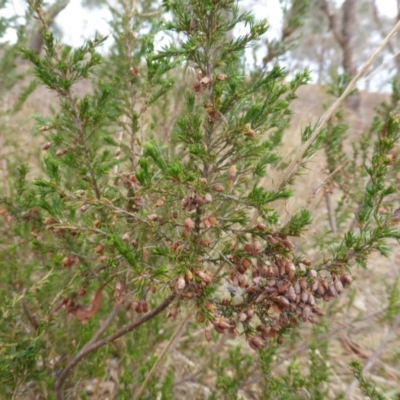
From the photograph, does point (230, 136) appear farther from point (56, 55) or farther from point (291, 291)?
point (56, 55)

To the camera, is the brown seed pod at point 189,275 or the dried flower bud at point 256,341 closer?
the brown seed pod at point 189,275

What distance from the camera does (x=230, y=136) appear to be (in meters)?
1.13

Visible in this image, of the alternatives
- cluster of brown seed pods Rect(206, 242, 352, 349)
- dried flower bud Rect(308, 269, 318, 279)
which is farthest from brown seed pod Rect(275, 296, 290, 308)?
dried flower bud Rect(308, 269, 318, 279)

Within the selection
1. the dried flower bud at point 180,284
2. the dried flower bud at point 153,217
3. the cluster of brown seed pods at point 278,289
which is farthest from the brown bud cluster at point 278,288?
the dried flower bud at point 153,217

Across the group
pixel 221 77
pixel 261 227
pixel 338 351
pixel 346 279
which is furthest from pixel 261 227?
pixel 338 351

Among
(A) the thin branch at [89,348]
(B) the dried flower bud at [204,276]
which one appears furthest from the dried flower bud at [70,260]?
(B) the dried flower bud at [204,276]

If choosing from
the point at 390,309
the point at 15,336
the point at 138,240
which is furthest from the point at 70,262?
the point at 390,309

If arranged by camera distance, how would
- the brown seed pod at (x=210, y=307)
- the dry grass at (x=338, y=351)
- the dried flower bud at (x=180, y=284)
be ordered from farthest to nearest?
the dry grass at (x=338, y=351), the brown seed pod at (x=210, y=307), the dried flower bud at (x=180, y=284)

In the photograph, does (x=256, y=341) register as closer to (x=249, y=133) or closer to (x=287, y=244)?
(x=287, y=244)

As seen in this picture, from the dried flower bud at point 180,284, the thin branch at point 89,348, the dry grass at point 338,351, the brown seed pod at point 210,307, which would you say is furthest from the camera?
the dry grass at point 338,351

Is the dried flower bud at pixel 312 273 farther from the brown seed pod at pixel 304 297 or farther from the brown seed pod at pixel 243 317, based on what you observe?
the brown seed pod at pixel 243 317

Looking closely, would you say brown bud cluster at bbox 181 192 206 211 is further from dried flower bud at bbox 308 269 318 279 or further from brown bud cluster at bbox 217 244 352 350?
dried flower bud at bbox 308 269 318 279

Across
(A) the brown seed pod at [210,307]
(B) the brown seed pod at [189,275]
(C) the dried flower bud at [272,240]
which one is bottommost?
(A) the brown seed pod at [210,307]

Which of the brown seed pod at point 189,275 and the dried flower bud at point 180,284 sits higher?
the brown seed pod at point 189,275
